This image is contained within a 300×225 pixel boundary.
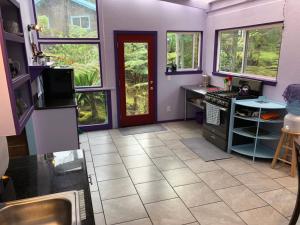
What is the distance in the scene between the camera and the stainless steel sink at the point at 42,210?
1.32 m

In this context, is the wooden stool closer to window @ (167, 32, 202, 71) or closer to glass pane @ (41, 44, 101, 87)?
window @ (167, 32, 202, 71)

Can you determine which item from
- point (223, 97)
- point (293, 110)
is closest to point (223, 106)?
point (223, 97)

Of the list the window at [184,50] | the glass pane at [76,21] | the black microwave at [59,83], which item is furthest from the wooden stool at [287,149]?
the glass pane at [76,21]

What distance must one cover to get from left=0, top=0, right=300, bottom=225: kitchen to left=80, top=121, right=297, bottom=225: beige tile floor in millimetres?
19

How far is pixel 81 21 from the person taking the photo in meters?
4.67

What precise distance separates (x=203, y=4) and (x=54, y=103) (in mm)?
3686

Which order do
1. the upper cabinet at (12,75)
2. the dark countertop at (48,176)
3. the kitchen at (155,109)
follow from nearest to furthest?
1. the upper cabinet at (12,75)
2. the dark countertop at (48,176)
3. the kitchen at (155,109)

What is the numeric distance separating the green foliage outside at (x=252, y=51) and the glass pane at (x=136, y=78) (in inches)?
67.2

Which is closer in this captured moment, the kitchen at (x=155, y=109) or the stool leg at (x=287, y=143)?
the kitchen at (x=155, y=109)

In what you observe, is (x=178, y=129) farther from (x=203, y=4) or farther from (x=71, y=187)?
(x=71, y=187)

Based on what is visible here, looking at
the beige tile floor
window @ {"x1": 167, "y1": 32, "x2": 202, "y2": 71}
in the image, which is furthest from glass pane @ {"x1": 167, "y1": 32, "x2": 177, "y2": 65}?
the beige tile floor

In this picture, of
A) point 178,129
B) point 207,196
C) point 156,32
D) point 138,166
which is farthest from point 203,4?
point 207,196

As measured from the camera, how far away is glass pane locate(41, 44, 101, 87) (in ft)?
15.4

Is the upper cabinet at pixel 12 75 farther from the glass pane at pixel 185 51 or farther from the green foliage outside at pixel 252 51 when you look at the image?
the glass pane at pixel 185 51
